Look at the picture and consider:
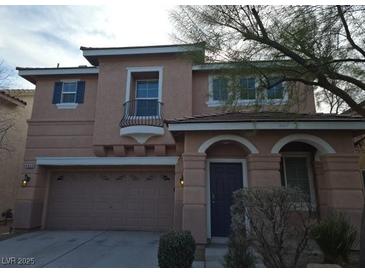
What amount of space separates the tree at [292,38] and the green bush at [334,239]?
9.15 ft

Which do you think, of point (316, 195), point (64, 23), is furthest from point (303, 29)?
point (64, 23)

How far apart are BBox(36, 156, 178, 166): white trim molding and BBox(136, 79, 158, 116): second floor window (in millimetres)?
1920

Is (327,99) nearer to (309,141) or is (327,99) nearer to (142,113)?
(309,141)

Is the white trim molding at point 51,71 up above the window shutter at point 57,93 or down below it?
above

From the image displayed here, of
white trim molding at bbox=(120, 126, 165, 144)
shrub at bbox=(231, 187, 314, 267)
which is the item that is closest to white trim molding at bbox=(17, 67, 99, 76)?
white trim molding at bbox=(120, 126, 165, 144)

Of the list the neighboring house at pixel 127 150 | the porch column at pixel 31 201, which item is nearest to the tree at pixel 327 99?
the neighboring house at pixel 127 150

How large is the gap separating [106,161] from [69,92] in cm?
394

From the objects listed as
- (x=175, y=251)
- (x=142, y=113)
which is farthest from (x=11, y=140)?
(x=175, y=251)

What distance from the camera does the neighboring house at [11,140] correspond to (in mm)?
11711

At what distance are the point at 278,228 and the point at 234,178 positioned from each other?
3656 millimetres

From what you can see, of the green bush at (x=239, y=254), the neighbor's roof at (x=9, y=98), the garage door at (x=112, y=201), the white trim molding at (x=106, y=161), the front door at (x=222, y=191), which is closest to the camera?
the green bush at (x=239, y=254)

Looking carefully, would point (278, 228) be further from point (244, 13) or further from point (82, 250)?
point (82, 250)

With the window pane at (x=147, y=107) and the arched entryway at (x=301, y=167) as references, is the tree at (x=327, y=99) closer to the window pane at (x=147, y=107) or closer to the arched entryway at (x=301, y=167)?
Answer: the arched entryway at (x=301, y=167)

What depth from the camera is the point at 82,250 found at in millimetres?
6867
